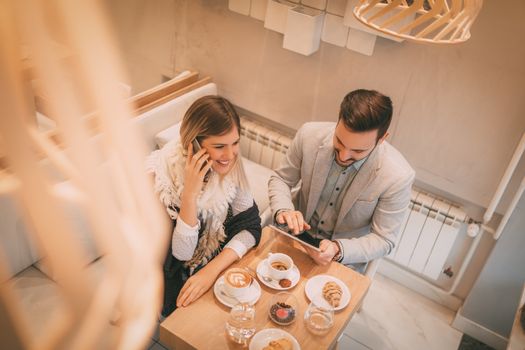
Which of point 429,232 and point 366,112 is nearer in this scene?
point 366,112

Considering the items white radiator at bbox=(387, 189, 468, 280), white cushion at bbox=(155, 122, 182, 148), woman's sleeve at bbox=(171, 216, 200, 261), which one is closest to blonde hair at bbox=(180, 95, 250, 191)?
woman's sleeve at bbox=(171, 216, 200, 261)

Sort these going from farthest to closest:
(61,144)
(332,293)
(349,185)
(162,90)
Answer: (162,90) < (349,185) < (332,293) < (61,144)

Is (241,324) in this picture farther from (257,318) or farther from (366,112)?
(366,112)

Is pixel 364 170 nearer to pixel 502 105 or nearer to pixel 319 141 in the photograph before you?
pixel 319 141

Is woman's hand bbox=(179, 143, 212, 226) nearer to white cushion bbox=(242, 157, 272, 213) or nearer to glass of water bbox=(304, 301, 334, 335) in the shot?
glass of water bbox=(304, 301, 334, 335)

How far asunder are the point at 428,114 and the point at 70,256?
8.28 feet

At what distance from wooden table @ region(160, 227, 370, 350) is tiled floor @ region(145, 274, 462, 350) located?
1.04 m

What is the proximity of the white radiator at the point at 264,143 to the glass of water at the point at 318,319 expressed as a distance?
1631 millimetres

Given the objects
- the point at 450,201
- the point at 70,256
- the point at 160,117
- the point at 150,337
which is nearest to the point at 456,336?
the point at 450,201

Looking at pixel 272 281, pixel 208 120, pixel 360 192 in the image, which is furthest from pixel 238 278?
pixel 360 192

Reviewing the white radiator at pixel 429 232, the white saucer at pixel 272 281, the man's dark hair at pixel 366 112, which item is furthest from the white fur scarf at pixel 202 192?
the white radiator at pixel 429 232

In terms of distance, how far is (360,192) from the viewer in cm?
227

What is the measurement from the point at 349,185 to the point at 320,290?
0.65 m

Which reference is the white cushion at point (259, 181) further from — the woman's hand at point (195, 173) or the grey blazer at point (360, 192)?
the woman's hand at point (195, 173)
